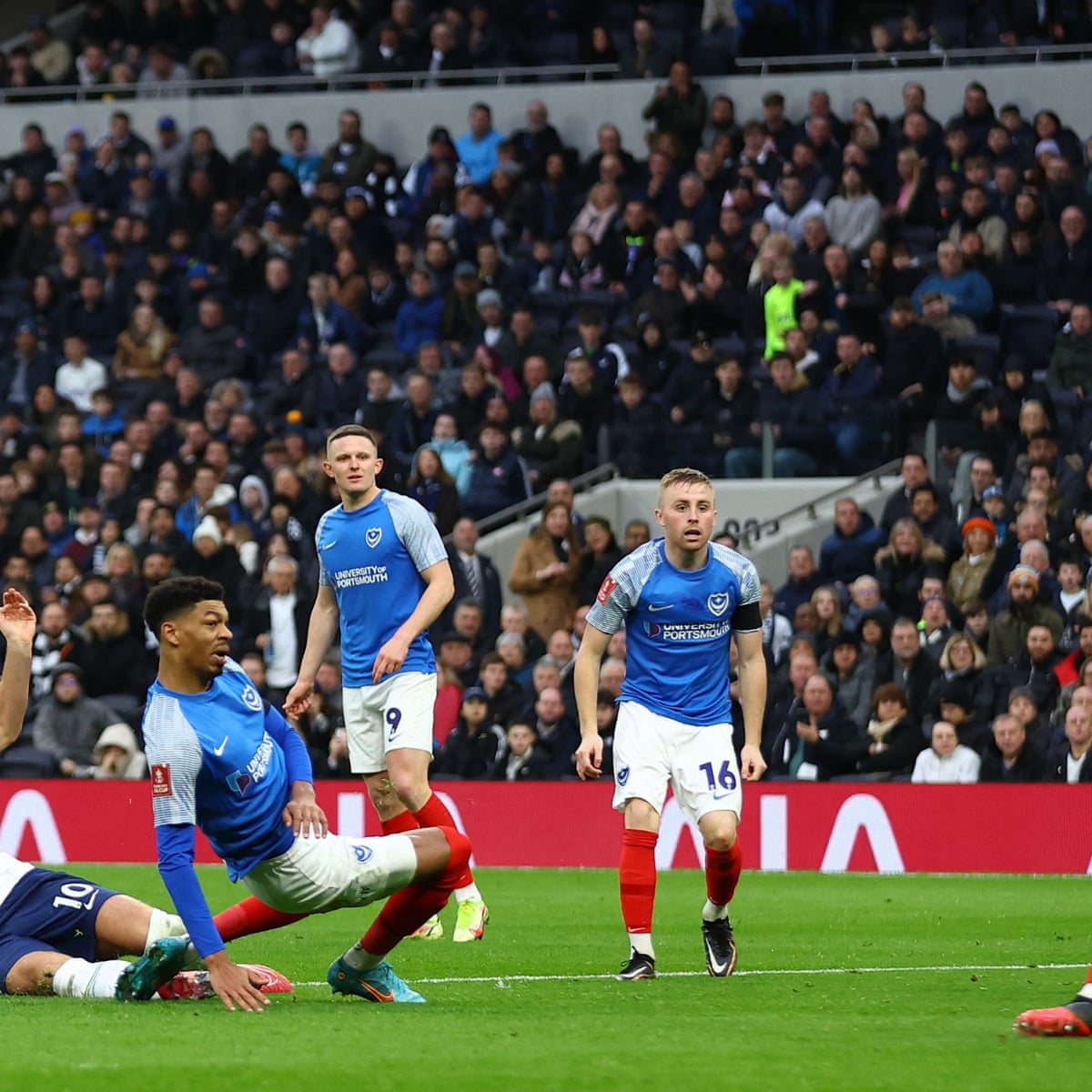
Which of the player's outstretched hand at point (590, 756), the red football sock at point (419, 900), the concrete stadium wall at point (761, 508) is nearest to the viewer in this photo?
the red football sock at point (419, 900)

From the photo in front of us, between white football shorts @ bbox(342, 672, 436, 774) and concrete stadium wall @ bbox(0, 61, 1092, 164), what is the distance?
50.2 feet

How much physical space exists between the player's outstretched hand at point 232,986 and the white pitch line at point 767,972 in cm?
141

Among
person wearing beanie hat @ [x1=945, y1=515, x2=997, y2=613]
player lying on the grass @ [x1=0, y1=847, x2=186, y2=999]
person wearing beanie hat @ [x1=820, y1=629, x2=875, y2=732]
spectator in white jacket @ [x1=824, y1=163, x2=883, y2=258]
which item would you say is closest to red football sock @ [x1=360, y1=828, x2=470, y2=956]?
player lying on the grass @ [x1=0, y1=847, x2=186, y2=999]

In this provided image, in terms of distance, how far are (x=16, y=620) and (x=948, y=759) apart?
9636 millimetres

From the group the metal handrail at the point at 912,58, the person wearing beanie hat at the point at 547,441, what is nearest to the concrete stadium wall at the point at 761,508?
the person wearing beanie hat at the point at 547,441

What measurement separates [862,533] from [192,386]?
7987mm

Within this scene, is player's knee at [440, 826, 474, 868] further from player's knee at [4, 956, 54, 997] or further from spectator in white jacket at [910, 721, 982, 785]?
spectator in white jacket at [910, 721, 982, 785]

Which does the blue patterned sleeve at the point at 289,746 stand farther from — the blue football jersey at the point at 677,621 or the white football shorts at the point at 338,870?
the blue football jersey at the point at 677,621

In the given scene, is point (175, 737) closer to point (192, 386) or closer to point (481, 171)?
point (192, 386)

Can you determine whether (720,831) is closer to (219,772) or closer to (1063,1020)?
(219,772)

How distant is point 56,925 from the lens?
8.91 meters

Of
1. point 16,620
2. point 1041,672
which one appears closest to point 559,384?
point 1041,672

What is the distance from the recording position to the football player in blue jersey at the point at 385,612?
10656 millimetres

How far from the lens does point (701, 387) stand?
69.8 ft
